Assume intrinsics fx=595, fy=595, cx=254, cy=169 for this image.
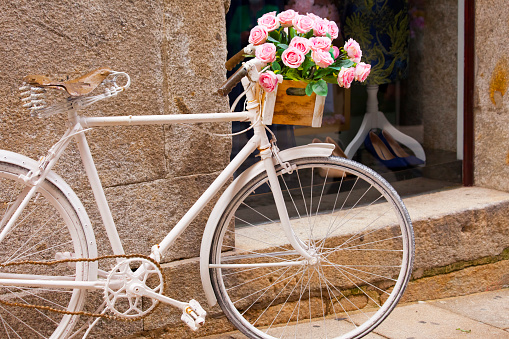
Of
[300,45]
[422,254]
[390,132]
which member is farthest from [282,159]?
[390,132]

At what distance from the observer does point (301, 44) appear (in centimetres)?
232

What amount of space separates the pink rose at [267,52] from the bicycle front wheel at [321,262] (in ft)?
2.19

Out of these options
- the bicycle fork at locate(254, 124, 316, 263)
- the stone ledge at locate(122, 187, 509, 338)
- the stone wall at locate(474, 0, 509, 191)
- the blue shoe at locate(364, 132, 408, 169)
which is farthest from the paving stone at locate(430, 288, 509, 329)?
the bicycle fork at locate(254, 124, 316, 263)

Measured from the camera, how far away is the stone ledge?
11.7ft

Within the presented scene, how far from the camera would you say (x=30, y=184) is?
2.25 m

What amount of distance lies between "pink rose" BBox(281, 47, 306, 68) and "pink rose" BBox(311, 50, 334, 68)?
0.05 metres

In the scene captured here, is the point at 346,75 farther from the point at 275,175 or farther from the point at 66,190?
the point at 66,190

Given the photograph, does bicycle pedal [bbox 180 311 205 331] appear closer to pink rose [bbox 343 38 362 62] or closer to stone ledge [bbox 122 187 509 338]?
pink rose [bbox 343 38 362 62]

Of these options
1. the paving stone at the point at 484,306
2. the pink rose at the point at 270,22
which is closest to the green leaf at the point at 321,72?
the pink rose at the point at 270,22

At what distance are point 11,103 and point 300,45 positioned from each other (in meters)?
1.26

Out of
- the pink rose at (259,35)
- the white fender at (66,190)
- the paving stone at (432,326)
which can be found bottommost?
the paving stone at (432,326)

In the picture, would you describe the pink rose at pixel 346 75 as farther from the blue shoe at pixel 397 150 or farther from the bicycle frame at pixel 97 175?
the blue shoe at pixel 397 150

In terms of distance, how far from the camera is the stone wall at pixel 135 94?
2566 millimetres

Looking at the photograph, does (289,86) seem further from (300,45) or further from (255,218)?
(255,218)
